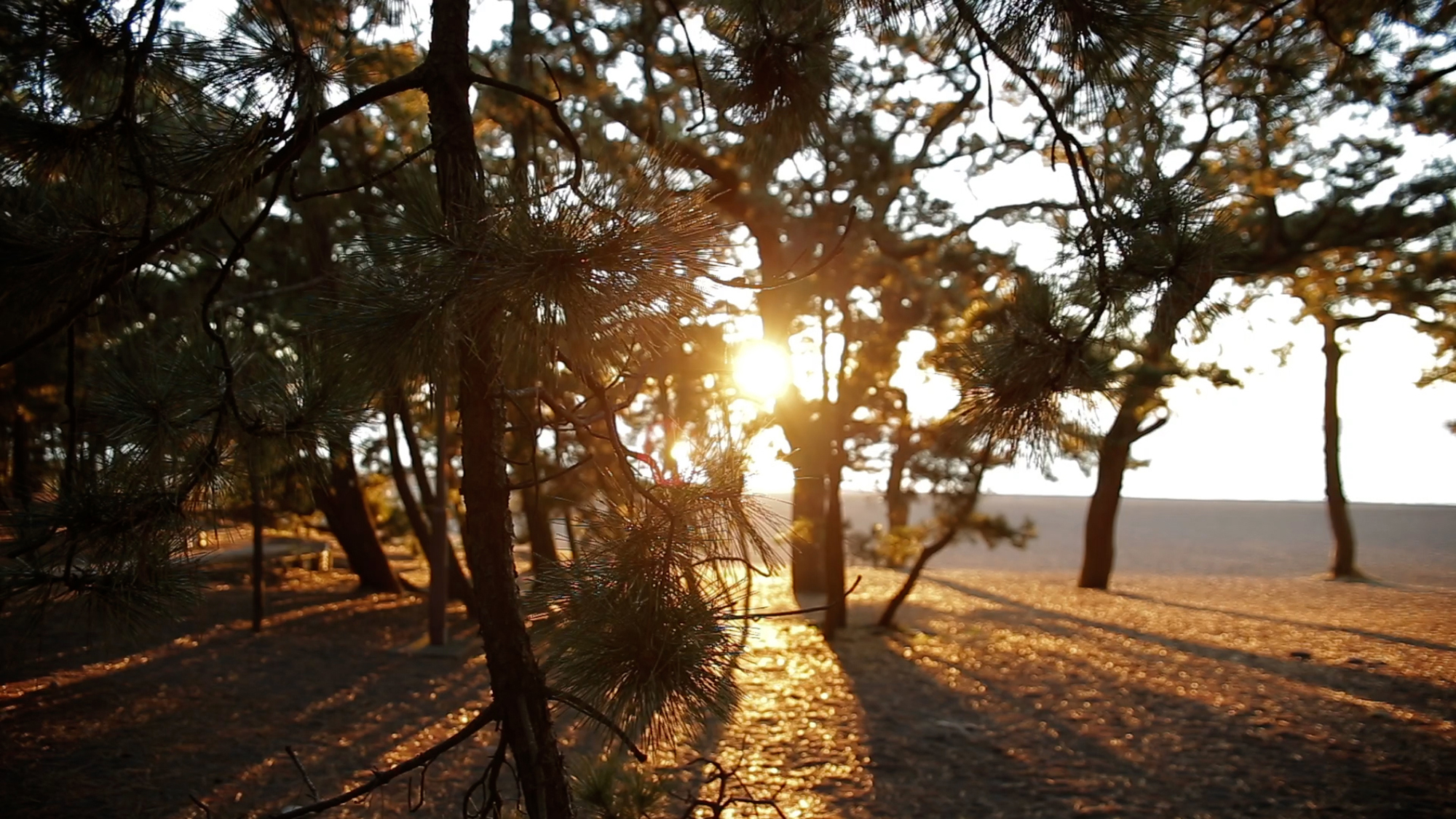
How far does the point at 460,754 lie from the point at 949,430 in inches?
130

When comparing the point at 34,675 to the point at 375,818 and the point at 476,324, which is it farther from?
the point at 476,324

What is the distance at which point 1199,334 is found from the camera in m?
2.55

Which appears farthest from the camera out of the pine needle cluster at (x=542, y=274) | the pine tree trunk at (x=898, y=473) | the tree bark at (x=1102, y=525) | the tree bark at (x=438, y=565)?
the pine tree trunk at (x=898, y=473)

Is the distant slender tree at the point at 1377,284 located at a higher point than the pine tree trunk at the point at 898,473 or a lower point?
higher

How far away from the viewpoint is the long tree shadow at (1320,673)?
14.6 ft

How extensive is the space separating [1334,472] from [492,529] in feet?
40.8

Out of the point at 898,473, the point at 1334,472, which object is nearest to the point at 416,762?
the point at 1334,472

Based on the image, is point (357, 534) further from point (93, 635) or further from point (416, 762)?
point (416, 762)

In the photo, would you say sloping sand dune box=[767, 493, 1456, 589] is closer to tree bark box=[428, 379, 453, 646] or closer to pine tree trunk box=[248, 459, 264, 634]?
tree bark box=[428, 379, 453, 646]

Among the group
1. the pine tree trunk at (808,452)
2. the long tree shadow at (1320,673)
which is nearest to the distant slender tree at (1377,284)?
the long tree shadow at (1320,673)

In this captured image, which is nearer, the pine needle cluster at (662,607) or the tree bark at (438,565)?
the pine needle cluster at (662,607)

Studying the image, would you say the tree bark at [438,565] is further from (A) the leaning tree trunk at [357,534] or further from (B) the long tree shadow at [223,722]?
(A) the leaning tree trunk at [357,534]

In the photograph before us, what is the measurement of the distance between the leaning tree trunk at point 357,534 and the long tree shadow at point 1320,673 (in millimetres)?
6522

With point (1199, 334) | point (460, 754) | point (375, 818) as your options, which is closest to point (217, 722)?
point (460, 754)
